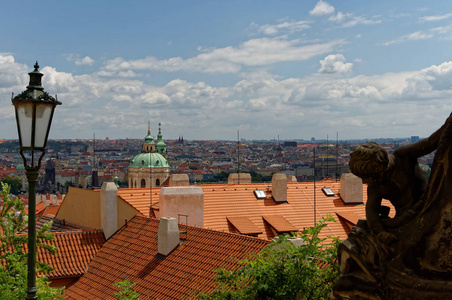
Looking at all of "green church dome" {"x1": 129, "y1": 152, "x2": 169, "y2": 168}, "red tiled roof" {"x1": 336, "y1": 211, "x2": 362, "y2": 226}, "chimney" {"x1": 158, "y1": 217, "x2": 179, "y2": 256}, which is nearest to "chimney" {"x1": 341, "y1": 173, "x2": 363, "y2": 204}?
"red tiled roof" {"x1": 336, "y1": 211, "x2": 362, "y2": 226}

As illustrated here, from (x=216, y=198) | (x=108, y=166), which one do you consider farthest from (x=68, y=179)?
(x=216, y=198)

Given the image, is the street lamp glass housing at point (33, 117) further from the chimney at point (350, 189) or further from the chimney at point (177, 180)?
the chimney at point (177, 180)

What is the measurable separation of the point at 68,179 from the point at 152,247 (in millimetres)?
165313

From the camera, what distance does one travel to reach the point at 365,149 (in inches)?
167

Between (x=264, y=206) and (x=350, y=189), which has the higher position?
(x=350, y=189)

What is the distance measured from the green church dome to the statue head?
101766mm

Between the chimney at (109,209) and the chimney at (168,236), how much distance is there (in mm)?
4945

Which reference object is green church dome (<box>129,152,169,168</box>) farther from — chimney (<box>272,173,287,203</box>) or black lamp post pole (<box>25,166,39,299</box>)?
black lamp post pole (<box>25,166,39,299</box>)

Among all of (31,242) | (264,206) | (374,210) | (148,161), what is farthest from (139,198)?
(148,161)

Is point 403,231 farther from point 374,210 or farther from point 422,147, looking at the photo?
point 422,147

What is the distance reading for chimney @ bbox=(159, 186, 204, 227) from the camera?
68.6 ft

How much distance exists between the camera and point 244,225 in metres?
23.1

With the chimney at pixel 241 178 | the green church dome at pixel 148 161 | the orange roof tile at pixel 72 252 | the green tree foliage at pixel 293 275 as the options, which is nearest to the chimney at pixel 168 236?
the orange roof tile at pixel 72 252

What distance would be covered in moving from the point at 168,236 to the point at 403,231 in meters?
12.5
